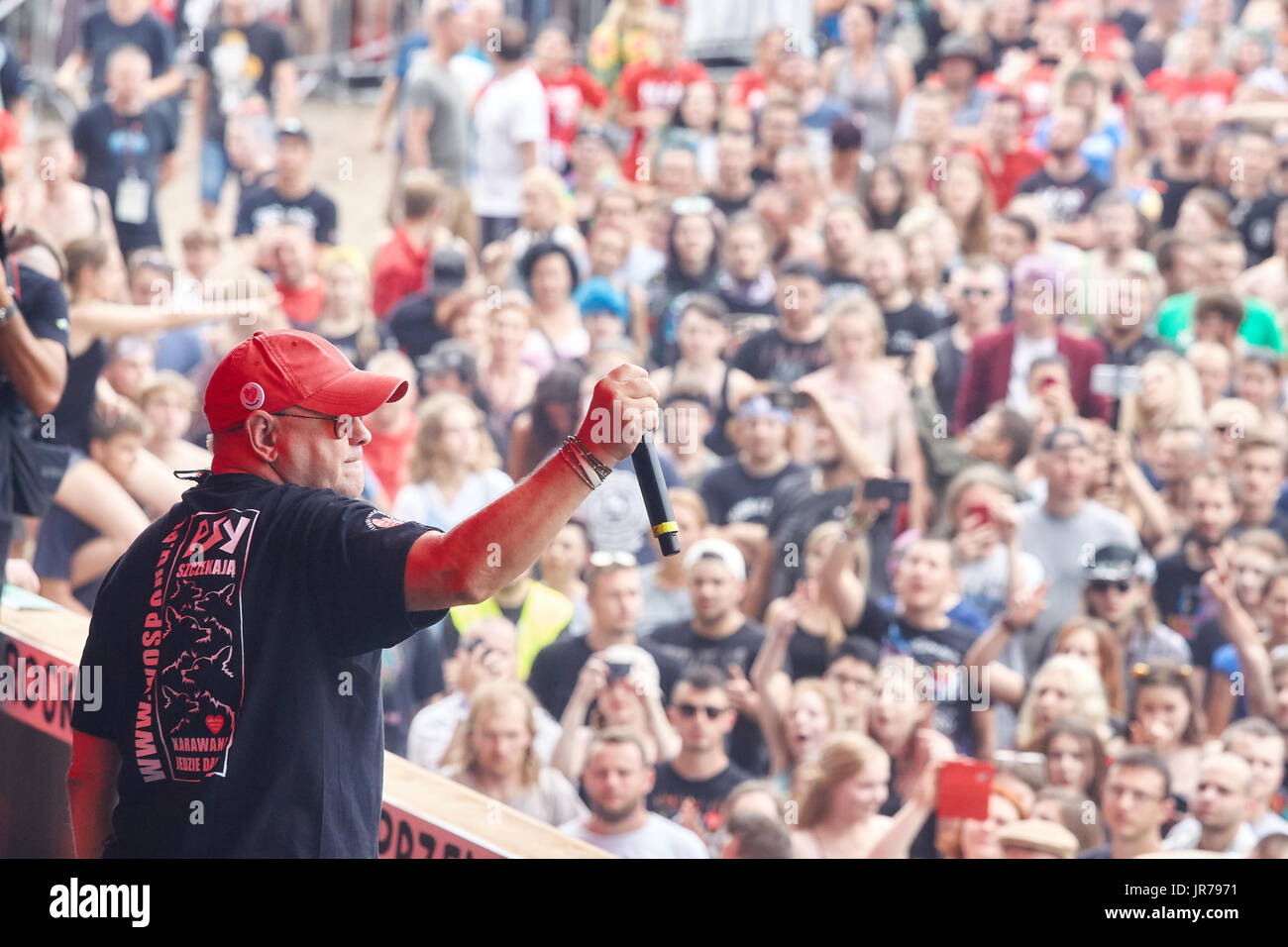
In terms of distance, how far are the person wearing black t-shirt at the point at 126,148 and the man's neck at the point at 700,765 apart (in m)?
4.58

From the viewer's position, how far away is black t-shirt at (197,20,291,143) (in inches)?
395

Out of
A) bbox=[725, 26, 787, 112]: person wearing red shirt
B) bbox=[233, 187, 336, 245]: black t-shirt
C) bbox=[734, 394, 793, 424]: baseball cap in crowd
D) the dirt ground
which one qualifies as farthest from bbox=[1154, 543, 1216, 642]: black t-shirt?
the dirt ground

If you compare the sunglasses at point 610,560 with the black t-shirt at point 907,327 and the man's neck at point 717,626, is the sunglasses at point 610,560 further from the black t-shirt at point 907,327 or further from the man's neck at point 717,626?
the black t-shirt at point 907,327

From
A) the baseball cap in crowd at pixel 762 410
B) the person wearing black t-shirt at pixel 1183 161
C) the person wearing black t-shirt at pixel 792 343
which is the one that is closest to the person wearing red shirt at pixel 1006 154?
the person wearing black t-shirt at pixel 1183 161

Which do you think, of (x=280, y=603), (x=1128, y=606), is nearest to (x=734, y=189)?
(x=1128, y=606)

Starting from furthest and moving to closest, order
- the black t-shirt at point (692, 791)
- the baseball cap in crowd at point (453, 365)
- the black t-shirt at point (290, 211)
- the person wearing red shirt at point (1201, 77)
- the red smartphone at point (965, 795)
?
the person wearing red shirt at point (1201, 77)
the black t-shirt at point (290, 211)
the baseball cap in crowd at point (453, 365)
the black t-shirt at point (692, 791)
the red smartphone at point (965, 795)

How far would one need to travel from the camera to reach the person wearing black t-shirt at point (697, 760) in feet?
17.8

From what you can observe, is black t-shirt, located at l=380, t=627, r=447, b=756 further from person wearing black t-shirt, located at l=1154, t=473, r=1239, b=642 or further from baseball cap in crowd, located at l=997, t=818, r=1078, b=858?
person wearing black t-shirt, located at l=1154, t=473, r=1239, b=642

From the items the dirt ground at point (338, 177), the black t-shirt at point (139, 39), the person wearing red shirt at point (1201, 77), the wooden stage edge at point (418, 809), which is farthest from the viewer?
the dirt ground at point (338, 177)

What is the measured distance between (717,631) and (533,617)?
64cm

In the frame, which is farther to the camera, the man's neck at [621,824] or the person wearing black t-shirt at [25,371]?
the man's neck at [621,824]

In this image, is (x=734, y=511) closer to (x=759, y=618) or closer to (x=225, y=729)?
(x=759, y=618)

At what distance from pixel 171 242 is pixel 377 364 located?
4.20 metres
